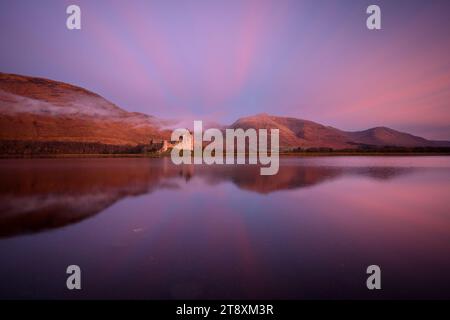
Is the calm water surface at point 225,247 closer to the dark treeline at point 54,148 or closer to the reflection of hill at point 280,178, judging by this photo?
the reflection of hill at point 280,178

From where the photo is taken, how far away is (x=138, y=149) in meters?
105

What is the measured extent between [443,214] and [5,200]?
71.0 feet

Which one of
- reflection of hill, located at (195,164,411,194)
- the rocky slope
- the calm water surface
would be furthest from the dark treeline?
the calm water surface

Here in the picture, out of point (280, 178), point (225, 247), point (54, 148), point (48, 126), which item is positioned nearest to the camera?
point (225, 247)

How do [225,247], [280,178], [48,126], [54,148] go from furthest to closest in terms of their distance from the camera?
[48,126]
[54,148]
[280,178]
[225,247]

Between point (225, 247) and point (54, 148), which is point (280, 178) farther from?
point (54, 148)

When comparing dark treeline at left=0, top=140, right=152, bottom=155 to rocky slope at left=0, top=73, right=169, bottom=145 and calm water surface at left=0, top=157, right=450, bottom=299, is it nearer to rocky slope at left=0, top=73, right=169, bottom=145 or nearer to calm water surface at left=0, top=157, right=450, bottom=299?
rocky slope at left=0, top=73, right=169, bottom=145

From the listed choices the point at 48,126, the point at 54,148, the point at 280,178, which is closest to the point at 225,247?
the point at 280,178

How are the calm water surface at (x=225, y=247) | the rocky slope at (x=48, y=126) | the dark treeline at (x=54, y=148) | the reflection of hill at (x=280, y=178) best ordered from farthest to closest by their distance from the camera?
the rocky slope at (x=48, y=126)
the dark treeline at (x=54, y=148)
the reflection of hill at (x=280, y=178)
the calm water surface at (x=225, y=247)

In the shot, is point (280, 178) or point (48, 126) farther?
point (48, 126)

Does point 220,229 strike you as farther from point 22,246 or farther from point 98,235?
point 22,246

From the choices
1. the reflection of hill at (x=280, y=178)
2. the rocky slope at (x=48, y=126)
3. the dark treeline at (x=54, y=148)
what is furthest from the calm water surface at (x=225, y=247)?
the rocky slope at (x=48, y=126)

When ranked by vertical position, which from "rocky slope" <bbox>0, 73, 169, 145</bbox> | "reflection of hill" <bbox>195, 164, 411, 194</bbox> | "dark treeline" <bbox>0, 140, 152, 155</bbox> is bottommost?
"reflection of hill" <bbox>195, 164, 411, 194</bbox>
